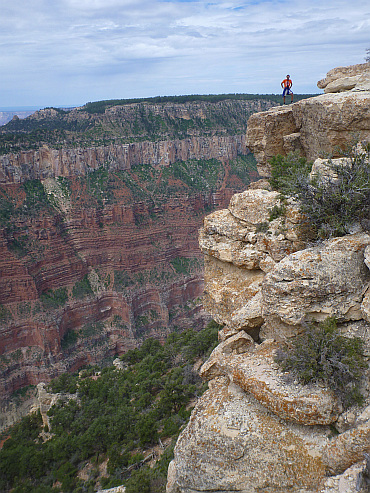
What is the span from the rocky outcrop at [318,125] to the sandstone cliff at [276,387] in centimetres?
62

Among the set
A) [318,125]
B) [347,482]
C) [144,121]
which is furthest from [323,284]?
[144,121]

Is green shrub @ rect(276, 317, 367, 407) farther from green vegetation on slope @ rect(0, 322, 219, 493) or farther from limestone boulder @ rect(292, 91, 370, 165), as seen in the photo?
green vegetation on slope @ rect(0, 322, 219, 493)

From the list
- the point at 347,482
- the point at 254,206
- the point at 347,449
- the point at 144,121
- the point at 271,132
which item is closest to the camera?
the point at 347,482

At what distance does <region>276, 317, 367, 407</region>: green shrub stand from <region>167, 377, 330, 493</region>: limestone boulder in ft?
3.04

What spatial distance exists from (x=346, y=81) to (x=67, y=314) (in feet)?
180

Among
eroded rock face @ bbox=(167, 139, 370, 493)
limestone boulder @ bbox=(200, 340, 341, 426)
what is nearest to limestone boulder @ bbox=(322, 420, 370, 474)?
eroded rock face @ bbox=(167, 139, 370, 493)

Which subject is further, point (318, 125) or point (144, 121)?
point (144, 121)

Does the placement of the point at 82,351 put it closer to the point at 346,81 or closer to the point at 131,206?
the point at 131,206

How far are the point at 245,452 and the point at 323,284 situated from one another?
158 inches

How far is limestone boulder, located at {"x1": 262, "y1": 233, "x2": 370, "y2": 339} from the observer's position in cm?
838

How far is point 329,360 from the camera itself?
7664mm

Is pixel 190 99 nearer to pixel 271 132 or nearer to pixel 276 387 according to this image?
pixel 271 132

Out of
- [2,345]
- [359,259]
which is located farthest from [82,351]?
[359,259]

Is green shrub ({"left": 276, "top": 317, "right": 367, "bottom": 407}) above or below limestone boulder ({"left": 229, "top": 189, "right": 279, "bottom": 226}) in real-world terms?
below
